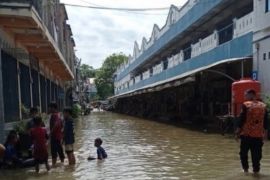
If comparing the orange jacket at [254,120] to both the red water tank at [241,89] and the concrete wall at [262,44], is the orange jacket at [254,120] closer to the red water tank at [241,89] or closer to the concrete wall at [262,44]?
the red water tank at [241,89]

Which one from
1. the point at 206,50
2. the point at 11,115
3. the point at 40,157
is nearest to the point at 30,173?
the point at 40,157

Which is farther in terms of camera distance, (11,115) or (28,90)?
(28,90)

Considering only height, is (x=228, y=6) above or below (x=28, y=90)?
above

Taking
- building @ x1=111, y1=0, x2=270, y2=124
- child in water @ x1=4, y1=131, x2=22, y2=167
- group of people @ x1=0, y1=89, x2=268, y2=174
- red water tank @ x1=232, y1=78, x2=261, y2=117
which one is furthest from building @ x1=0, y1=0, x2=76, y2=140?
building @ x1=111, y1=0, x2=270, y2=124

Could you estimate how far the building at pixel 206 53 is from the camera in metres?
21.4

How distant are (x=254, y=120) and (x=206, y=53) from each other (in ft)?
57.6

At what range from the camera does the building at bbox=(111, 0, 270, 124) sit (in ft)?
70.1

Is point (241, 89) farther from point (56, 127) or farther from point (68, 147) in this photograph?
point (56, 127)

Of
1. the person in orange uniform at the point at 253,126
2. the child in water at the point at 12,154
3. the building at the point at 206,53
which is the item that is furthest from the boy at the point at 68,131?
the building at the point at 206,53

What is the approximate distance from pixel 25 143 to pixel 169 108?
30.8 m

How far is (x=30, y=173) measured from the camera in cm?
1138

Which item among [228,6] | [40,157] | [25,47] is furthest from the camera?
[228,6]

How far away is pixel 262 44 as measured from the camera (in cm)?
2028

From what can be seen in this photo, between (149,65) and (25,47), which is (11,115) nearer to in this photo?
(25,47)
